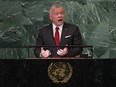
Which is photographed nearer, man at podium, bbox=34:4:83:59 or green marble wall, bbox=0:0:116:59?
man at podium, bbox=34:4:83:59

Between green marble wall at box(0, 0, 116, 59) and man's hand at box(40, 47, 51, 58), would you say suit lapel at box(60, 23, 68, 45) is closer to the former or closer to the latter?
man's hand at box(40, 47, 51, 58)
